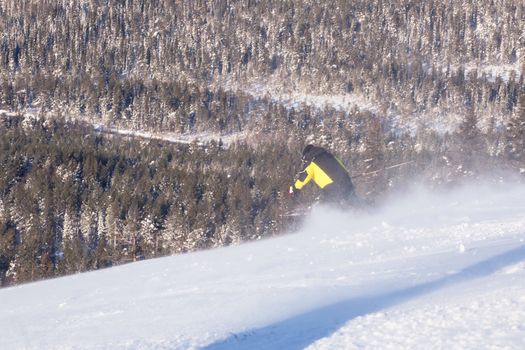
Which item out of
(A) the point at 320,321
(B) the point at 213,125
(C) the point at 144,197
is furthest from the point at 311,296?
(B) the point at 213,125

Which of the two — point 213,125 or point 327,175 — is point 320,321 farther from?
point 213,125

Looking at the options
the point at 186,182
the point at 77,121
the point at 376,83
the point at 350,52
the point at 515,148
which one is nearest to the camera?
the point at 515,148

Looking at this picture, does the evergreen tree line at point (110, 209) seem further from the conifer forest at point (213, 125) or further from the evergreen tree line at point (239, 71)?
the evergreen tree line at point (239, 71)

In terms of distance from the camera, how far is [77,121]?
143625 mm

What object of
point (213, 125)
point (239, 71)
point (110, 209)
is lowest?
point (110, 209)

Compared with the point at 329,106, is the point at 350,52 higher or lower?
higher

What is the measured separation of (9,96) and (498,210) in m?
149

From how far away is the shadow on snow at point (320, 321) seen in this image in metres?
7.67

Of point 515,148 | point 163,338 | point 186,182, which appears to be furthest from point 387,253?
point 186,182

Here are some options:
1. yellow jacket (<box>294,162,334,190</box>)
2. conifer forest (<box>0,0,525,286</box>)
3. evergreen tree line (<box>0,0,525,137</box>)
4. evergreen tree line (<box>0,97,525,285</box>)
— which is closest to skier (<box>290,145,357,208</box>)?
yellow jacket (<box>294,162,334,190</box>)

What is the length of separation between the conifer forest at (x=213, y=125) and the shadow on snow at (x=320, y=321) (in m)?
11.8

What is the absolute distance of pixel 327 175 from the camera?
1820cm

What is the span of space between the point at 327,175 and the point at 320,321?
33.5 ft

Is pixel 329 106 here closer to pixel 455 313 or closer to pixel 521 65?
pixel 521 65
